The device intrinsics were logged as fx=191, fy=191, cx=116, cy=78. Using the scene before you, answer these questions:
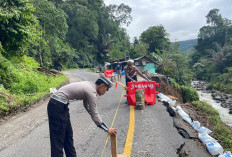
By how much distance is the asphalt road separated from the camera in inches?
142

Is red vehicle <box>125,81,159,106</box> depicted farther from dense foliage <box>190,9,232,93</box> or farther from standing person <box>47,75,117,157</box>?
dense foliage <box>190,9,232,93</box>

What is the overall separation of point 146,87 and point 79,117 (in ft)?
9.65

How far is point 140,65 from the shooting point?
116ft

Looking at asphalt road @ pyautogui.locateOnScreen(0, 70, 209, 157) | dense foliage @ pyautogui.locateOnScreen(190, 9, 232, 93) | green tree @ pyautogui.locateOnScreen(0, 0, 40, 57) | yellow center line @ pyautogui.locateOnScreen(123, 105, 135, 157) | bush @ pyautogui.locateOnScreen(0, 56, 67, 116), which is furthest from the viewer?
dense foliage @ pyautogui.locateOnScreen(190, 9, 232, 93)

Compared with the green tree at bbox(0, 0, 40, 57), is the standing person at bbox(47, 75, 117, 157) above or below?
below

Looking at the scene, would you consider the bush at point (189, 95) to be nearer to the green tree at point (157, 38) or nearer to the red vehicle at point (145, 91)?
the red vehicle at point (145, 91)

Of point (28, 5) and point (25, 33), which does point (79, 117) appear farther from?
point (28, 5)

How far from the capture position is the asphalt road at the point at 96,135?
3609 mm

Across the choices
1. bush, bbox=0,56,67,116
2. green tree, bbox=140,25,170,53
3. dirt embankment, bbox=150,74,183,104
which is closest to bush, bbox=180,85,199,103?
dirt embankment, bbox=150,74,183,104

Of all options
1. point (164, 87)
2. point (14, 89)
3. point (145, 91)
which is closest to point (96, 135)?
point (145, 91)

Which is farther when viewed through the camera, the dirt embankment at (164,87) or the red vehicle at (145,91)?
the dirt embankment at (164,87)

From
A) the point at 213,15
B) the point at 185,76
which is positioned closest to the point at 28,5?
the point at 185,76

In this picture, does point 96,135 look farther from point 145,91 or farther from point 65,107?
point 145,91

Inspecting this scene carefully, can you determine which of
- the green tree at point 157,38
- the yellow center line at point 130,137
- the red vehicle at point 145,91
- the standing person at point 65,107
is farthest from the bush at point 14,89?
the green tree at point 157,38
